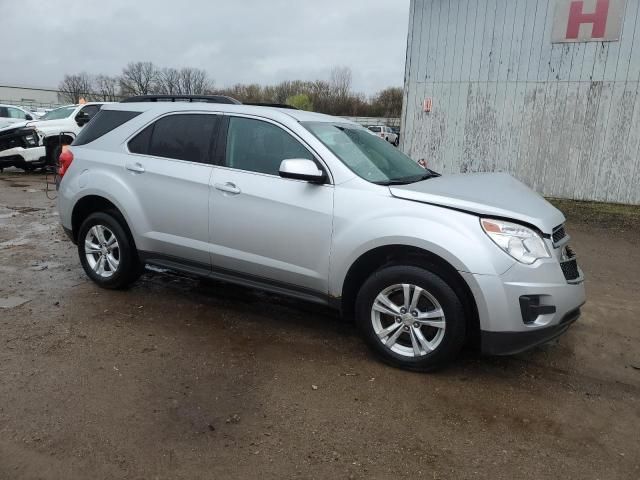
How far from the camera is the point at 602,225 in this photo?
906 cm

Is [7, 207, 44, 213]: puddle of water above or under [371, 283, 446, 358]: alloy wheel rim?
under

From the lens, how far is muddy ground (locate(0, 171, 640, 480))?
2652mm

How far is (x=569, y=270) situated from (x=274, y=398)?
2.15 metres

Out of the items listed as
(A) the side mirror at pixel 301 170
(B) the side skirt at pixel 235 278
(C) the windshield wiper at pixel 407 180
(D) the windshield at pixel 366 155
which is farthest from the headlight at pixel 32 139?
(C) the windshield wiper at pixel 407 180

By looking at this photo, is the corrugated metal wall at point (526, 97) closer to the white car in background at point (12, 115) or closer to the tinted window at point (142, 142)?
the tinted window at point (142, 142)

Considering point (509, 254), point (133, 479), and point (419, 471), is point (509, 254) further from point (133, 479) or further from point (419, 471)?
point (133, 479)

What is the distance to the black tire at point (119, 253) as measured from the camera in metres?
4.78

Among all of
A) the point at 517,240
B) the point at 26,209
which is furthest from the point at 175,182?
the point at 26,209

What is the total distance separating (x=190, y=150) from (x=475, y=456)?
3.19m

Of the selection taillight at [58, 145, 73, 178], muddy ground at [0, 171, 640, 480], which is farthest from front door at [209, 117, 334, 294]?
taillight at [58, 145, 73, 178]

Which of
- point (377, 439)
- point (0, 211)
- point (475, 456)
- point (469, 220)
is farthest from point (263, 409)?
point (0, 211)

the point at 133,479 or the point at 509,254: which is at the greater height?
the point at 509,254

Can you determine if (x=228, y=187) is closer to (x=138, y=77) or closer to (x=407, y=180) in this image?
(x=407, y=180)

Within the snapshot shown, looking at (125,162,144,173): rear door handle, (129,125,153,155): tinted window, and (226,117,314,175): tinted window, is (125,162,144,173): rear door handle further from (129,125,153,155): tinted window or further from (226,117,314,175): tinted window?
(226,117,314,175): tinted window
